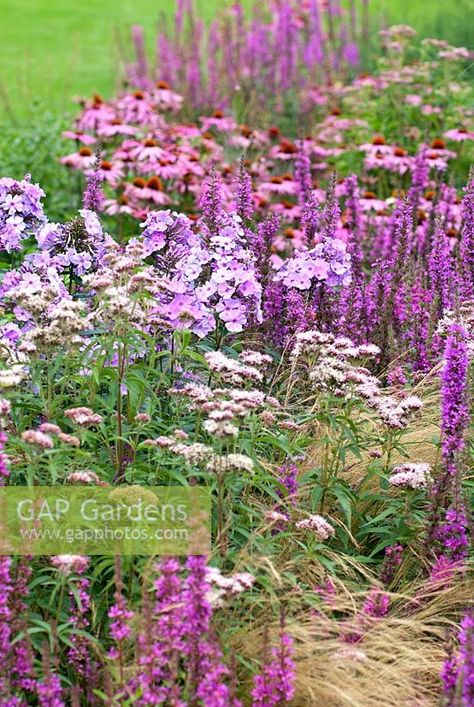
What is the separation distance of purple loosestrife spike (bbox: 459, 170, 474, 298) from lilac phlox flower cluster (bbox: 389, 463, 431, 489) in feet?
5.15

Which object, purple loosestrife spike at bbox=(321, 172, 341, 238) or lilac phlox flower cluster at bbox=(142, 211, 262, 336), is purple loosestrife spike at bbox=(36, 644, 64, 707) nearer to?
lilac phlox flower cluster at bbox=(142, 211, 262, 336)

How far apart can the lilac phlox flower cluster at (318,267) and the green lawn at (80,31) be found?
9.03m

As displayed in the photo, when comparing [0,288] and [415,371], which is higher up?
[0,288]

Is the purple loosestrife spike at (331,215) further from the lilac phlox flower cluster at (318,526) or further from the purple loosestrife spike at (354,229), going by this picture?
the lilac phlox flower cluster at (318,526)

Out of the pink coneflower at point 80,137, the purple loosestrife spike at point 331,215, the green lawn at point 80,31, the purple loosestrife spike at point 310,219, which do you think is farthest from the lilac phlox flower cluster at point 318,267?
the green lawn at point 80,31

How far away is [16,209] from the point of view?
14.8ft

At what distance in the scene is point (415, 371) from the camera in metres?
5.24

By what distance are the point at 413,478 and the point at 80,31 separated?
16083 mm

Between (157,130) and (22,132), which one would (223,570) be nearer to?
(157,130)

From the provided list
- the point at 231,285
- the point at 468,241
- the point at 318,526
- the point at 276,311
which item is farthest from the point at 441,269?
the point at 318,526

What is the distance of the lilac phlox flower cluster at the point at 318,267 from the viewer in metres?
4.77

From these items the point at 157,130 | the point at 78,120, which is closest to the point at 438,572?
the point at 157,130

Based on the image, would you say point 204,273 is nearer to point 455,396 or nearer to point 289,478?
point 289,478

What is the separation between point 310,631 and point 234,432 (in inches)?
25.8
